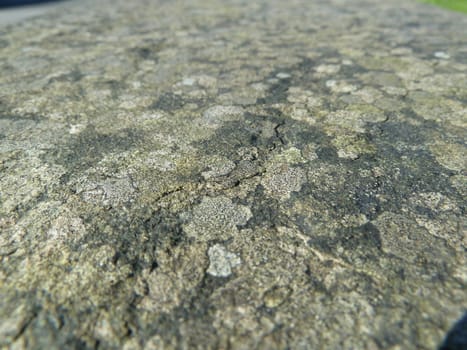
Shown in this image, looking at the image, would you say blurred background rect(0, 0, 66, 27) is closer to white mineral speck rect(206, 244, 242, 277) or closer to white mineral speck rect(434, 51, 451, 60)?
white mineral speck rect(434, 51, 451, 60)

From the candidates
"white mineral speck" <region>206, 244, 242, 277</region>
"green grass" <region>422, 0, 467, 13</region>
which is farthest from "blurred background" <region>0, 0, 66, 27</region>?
"green grass" <region>422, 0, 467, 13</region>

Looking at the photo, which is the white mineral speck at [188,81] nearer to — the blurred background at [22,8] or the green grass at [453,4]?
the blurred background at [22,8]

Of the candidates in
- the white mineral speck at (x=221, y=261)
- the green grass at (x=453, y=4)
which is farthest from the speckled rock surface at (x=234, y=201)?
the green grass at (x=453, y=4)

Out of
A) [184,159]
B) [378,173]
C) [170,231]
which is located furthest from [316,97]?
[170,231]

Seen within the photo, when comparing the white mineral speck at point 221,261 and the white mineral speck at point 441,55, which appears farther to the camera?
the white mineral speck at point 441,55

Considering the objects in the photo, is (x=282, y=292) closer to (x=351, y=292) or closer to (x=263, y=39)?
(x=351, y=292)

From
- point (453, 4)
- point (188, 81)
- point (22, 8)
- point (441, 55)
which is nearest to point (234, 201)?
point (188, 81)
